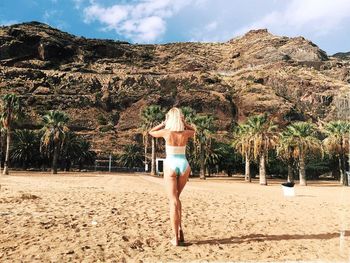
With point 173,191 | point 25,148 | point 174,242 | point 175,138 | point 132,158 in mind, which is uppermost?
point 25,148

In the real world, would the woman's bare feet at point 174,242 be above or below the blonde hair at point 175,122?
below

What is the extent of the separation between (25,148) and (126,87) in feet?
262

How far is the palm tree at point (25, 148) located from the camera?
73938 millimetres

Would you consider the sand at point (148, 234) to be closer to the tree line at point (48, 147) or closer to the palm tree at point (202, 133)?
the palm tree at point (202, 133)

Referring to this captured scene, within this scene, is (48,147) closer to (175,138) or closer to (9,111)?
(9,111)

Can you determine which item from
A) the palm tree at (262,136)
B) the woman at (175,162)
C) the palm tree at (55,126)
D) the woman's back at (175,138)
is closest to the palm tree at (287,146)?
the palm tree at (262,136)

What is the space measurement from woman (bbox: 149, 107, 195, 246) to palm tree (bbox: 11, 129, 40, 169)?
7083 cm

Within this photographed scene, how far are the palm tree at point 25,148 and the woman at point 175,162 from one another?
70826 millimetres

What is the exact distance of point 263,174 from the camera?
51594 millimetres

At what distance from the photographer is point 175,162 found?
786 centimetres

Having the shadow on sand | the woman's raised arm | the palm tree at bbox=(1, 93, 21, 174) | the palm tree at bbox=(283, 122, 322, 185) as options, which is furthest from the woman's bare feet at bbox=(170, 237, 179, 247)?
the palm tree at bbox=(283, 122, 322, 185)

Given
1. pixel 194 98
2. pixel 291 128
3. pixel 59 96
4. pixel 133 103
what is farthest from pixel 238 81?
pixel 291 128

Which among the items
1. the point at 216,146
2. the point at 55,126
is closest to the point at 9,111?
the point at 55,126

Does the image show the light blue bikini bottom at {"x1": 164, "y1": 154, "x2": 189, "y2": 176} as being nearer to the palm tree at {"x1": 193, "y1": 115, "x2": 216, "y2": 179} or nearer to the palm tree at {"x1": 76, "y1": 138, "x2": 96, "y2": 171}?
the palm tree at {"x1": 193, "y1": 115, "x2": 216, "y2": 179}
